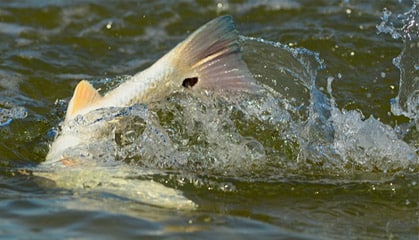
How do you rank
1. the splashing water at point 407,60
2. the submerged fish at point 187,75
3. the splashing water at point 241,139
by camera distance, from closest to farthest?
the submerged fish at point 187,75, the splashing water at point 241,139, the splashing water at point 407,60

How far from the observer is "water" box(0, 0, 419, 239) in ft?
13.0

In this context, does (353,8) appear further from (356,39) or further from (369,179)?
(369,179)

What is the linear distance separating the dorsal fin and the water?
0.36 feet

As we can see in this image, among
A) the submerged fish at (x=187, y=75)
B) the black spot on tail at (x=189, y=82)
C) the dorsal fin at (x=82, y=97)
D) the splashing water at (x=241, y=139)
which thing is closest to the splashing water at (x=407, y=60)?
the splashing water at (x=241, y=139)

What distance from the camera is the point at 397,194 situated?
4.47 m

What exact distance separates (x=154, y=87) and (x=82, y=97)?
1.24 feet

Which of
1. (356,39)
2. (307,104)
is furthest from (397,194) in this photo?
(356,39)

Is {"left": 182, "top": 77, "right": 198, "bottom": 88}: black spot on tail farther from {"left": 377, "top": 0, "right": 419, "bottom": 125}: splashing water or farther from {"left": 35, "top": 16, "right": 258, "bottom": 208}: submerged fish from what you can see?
{"left": 377, "top": 0, "right": 419, "bottom": 125}: splashing water

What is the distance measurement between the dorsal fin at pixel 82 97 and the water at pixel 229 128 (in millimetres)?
111

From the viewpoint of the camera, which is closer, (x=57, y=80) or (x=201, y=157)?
(x=201, y=157)

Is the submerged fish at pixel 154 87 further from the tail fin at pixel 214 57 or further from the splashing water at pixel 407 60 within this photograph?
the splashing water at pixel 407 60

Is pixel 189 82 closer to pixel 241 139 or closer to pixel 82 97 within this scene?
pixel 82 97

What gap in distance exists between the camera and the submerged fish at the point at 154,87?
441cm

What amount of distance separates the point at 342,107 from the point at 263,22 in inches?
77.0
